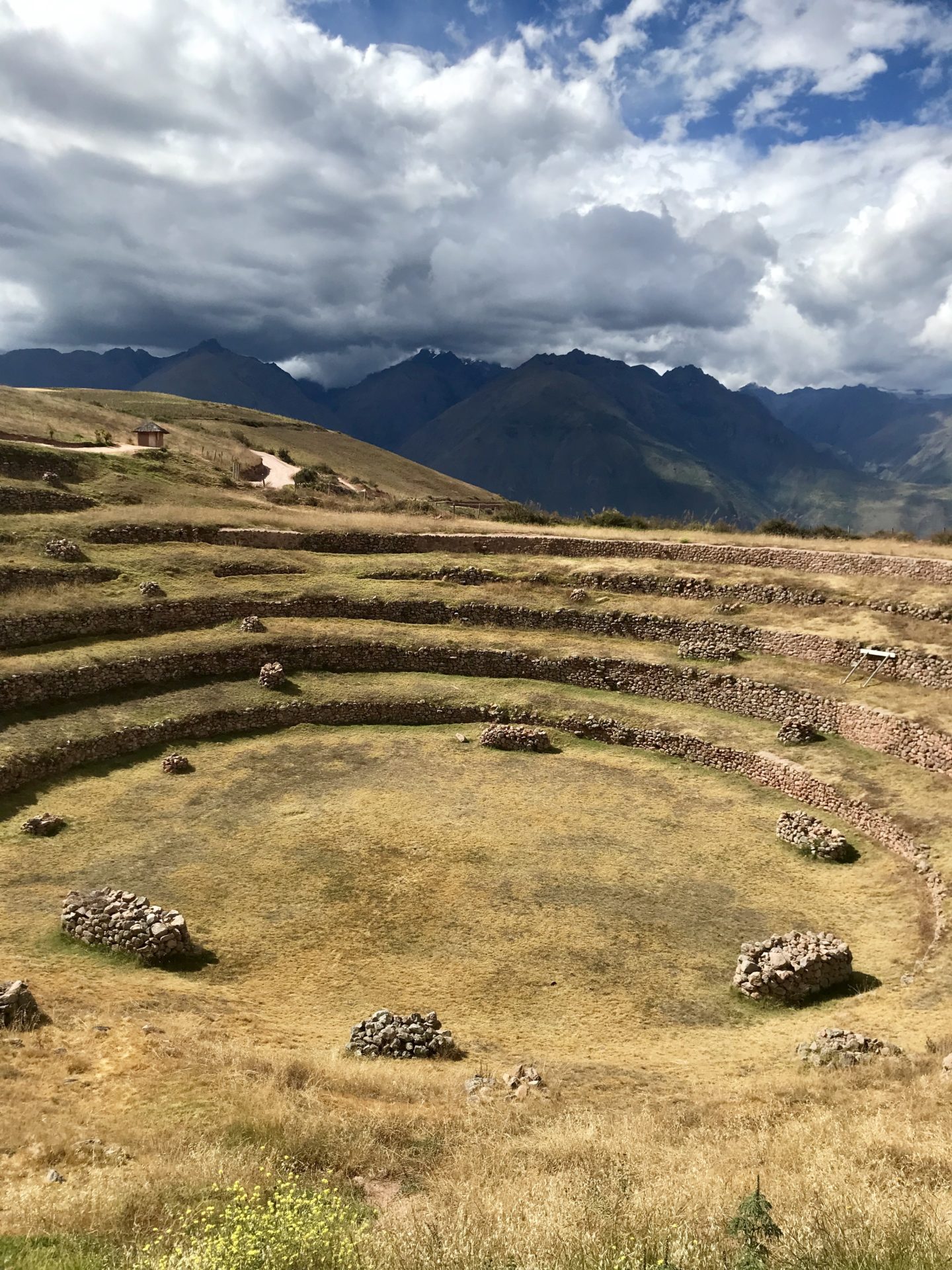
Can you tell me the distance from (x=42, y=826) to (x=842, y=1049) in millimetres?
21264

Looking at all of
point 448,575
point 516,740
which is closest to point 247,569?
point 448,575

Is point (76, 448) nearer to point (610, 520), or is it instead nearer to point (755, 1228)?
point (610, 520)

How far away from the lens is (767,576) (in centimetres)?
4178

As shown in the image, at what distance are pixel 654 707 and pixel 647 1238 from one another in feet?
90.3

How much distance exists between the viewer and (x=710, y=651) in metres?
36.4

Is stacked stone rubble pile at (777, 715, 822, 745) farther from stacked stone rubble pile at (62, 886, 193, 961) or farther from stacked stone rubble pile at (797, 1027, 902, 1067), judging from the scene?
stacked stone rubble pile at (62, 886, 193, 961)

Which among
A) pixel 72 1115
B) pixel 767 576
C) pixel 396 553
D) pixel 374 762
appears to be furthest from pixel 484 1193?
pixel 396 553

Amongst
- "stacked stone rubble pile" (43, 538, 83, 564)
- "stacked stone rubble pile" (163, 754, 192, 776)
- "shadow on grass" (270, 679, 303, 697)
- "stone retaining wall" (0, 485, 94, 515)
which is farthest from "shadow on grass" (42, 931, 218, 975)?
"stone retaining wall" (0, 485, 94, 515)

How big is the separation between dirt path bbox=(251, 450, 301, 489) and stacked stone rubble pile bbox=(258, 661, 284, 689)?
180ft

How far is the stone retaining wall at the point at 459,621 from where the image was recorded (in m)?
31.9

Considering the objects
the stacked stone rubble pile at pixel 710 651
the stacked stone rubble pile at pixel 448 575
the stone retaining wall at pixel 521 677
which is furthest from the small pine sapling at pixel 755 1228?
the stacked stone rubble pile at pixel 448 575

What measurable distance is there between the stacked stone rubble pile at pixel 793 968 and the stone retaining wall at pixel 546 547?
27307 mm

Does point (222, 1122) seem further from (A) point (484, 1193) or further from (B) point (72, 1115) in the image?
(A) point (484, 1193)

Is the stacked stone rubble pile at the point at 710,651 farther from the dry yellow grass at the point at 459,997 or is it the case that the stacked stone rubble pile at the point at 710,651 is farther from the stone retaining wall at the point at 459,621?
the dry yellow grass at the point at 459,997
